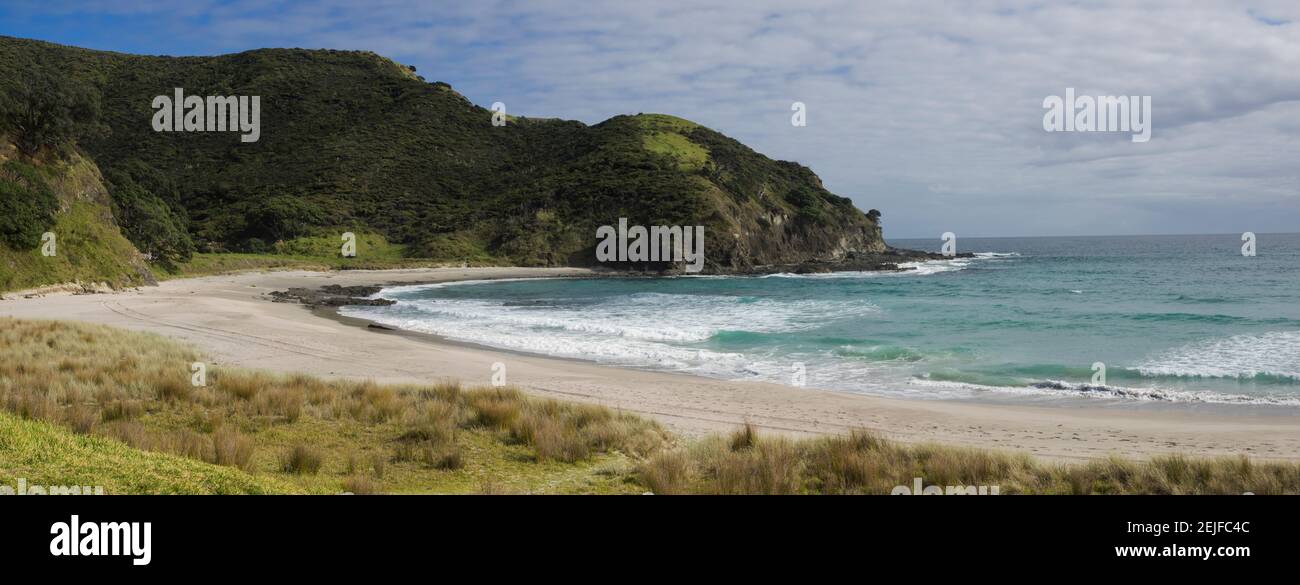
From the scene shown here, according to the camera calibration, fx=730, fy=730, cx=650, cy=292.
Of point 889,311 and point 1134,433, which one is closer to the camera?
point 1134,433

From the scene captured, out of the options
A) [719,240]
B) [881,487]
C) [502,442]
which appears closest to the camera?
[881,487]

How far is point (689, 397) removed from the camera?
14.5m

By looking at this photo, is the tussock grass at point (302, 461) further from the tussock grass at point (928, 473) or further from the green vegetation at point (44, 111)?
the green vegetation at point (44, 111)

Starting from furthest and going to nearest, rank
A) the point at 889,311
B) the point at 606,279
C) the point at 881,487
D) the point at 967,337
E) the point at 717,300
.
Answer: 1. the point at 606,279
2. the point at 717,300
3. the point at 889,311
4. the point at 967,337
5. the point at 881,487

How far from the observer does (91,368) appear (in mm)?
11961

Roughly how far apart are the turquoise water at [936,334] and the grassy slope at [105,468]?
Result: 1281 cm

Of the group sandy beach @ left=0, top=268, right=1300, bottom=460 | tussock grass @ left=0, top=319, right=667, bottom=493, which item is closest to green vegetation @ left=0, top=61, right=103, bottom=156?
sandy beach @ left=0, top=268, right=1300, bottom=460

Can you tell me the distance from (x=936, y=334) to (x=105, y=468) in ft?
79.5

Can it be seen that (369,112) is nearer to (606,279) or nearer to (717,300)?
(606,279)

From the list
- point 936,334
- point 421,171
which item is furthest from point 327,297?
point 421,171

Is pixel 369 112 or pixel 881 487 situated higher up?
pixel 369 112
